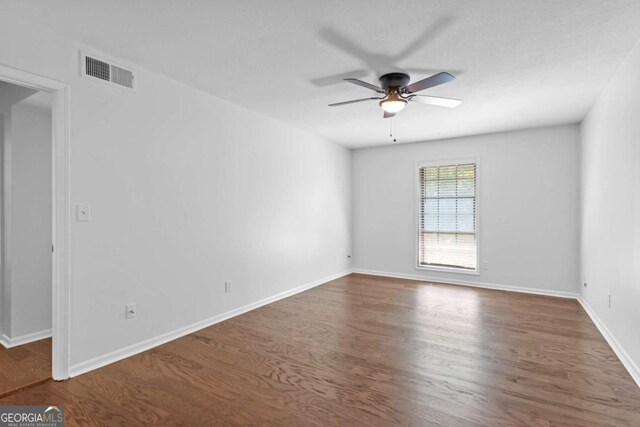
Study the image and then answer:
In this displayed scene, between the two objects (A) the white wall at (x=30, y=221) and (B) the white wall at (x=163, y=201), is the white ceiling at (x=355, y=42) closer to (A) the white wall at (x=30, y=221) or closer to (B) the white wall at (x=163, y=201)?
(B) the white wall at (x=163, y=201)

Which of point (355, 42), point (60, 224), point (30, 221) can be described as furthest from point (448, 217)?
point (30, 221)

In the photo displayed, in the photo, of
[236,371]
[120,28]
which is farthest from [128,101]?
[236,371]

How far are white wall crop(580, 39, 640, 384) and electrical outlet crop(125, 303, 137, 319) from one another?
3.80 metres

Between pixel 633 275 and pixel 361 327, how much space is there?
2239 mm

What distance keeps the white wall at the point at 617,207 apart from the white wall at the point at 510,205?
725mm

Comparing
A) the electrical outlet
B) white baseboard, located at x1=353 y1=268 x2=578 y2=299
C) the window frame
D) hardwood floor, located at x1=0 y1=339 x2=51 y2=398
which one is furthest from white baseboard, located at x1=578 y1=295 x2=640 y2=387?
hardwood floor, located at x1=0 y1=339 x2=51 y2=398

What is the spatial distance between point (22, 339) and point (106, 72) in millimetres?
2560

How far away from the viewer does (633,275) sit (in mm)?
2381

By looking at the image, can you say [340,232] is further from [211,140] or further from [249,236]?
[211,140]

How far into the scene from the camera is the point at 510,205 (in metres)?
5.01

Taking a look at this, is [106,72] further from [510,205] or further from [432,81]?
[510,205]

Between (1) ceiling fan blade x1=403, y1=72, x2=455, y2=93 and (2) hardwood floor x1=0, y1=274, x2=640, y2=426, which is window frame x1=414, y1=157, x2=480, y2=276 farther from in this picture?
(1) ceiling fan blade x1=403, y1=72, x2=455, y2=93

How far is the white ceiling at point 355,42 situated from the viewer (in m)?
1.99

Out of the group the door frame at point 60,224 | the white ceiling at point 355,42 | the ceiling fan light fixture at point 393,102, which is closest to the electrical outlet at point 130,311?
the door frame at point 60,224
